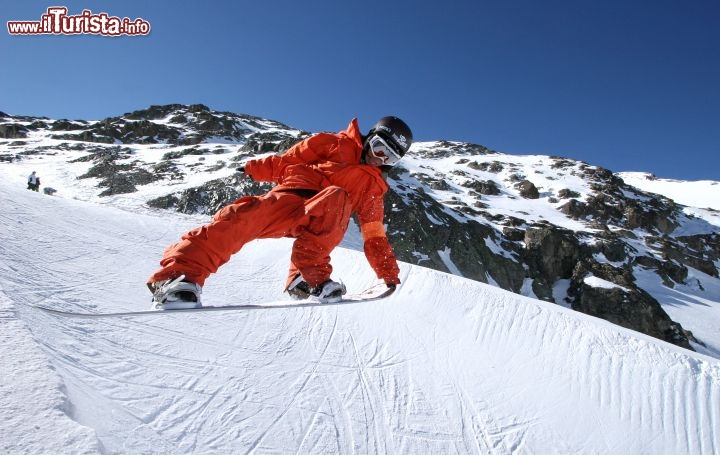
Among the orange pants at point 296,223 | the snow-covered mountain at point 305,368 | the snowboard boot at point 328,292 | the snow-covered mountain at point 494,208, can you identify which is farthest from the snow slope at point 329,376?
the snow-covered mountain at point 494,208

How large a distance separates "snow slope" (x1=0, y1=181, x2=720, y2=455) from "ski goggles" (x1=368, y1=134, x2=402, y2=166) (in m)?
1.93

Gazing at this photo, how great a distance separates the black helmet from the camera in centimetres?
382

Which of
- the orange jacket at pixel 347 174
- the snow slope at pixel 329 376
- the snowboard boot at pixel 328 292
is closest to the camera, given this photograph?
the snow slope at pixel 329 376

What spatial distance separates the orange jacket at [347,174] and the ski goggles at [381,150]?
11cm

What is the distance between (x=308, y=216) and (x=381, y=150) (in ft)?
3.07

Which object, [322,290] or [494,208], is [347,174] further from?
[494,208]

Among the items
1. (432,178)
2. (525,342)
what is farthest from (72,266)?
(432,178)

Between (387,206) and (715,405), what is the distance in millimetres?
24845

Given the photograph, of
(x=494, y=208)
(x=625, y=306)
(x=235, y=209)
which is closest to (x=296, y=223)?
(x=235, y=209)

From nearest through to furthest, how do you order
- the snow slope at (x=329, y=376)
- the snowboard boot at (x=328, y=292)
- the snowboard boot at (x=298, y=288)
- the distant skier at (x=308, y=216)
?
the snow slope at (x=329, y=376) < the distant skier at (x=308, y=216) < the snowboard boot at (x=328, y=292) < the snowboard boot at (x=298, y=288)

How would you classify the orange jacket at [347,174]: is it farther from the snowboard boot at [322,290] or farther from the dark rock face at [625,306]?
the dark rock face at [625,306]

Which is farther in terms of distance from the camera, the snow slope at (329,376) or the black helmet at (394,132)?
the black helmet at (394,132)

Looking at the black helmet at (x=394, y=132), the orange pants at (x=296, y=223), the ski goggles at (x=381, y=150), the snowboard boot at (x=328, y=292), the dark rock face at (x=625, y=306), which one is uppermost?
the black helmet at (x=394, y=132)

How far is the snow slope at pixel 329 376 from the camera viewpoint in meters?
2.54
